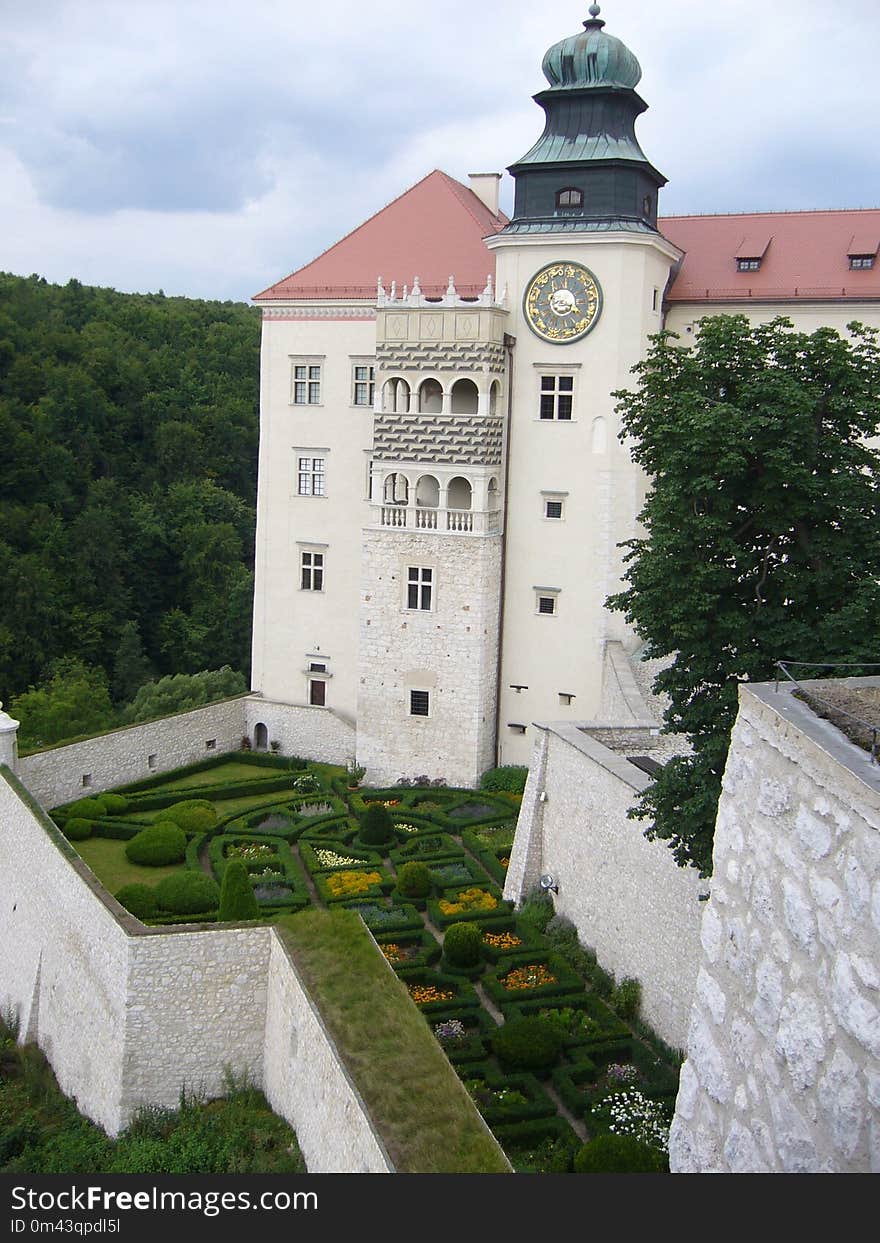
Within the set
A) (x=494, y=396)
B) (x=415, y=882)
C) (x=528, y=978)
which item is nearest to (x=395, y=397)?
(x=494, y=396)

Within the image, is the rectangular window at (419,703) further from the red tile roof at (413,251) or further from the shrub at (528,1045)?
the shrub at (528,1045)

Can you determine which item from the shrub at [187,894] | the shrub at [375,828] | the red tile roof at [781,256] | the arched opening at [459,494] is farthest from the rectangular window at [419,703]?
the red tile roof at [781,256]

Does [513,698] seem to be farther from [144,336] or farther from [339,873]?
[144,336]

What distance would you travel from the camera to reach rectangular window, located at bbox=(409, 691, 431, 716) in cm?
2847

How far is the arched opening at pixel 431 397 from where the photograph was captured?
2841cm

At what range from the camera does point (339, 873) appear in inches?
896

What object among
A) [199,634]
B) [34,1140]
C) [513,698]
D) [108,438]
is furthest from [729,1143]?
[108,438]

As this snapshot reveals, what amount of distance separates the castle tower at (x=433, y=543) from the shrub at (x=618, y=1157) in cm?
1516

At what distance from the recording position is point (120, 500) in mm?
55031

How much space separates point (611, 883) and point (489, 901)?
11.5 ft

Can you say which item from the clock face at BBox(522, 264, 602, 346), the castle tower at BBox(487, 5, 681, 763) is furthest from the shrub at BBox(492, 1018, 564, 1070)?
the clock face at BBox(522, 264, 602, 346)

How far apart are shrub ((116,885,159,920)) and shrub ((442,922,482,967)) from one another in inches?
211

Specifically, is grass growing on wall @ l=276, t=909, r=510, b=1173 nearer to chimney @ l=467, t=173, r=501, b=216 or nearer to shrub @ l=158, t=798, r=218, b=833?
shrub @ l=158, t=798, r=218, b=833

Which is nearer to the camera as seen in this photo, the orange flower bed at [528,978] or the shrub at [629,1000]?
the shrub at [629,1000]
